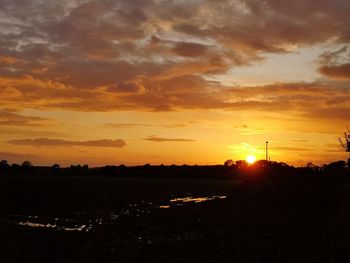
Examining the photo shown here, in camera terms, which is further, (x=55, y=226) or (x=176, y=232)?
(x=55, y=226)

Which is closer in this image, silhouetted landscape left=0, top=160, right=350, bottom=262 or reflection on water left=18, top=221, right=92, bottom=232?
silhouetted landscape left=0, top=160, right=350, bottom=262

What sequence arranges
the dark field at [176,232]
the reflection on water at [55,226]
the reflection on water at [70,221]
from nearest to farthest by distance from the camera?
the dark field at [176,232] → the reflection on water at [55,226] → the reflection on water at [70,221]

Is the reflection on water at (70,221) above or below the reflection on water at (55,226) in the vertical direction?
above

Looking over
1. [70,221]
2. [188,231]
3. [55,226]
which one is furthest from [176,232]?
[70,221]

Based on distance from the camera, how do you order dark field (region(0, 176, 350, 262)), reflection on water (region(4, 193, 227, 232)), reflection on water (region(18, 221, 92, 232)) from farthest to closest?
reflection on water (region(4, 193, 227, 232)), reflection on water (region(18, 221, 92, 232)), dark field (region(0, 176, 350, 262))

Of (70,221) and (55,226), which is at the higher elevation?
(70,221)

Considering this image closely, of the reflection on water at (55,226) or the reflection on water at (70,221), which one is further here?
the reflection on water at (70,221)

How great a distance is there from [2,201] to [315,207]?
3312 cm

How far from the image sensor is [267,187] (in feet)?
189

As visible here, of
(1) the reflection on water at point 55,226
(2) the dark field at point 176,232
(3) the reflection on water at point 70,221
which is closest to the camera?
(2) the dark field at point 176,232

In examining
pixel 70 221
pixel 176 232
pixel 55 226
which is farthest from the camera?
pixel 70 221

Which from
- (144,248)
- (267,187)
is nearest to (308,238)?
(144,248)

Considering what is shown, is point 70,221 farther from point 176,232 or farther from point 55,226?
point 176,232

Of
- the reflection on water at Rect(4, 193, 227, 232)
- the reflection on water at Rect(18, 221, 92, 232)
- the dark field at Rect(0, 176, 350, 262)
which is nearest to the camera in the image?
the dark field at Rect(0, 176, 350, 262)
